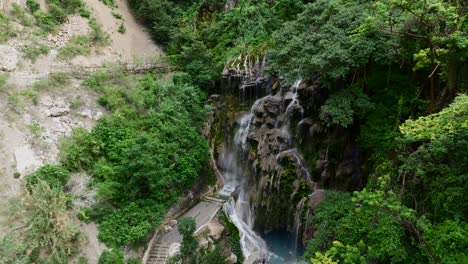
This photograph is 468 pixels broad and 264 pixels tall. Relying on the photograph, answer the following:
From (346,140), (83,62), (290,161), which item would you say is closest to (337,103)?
(346,140)

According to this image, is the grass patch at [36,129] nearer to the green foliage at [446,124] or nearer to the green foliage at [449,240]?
the green foliage at [446,124]

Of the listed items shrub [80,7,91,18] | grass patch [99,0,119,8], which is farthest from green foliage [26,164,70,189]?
grass patch [99,0,119,8]

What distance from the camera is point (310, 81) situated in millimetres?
15000

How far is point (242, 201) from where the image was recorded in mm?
16766

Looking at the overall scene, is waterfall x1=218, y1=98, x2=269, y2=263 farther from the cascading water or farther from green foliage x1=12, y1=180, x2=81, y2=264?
green foliage x1=12, y1=180, x2=81, y2=264

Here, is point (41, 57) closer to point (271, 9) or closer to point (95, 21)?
point (95, 21)

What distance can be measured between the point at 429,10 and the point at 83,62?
1795 cm

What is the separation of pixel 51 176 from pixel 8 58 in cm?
830

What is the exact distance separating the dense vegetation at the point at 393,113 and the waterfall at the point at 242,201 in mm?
3965

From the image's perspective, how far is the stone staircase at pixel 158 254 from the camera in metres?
13.2

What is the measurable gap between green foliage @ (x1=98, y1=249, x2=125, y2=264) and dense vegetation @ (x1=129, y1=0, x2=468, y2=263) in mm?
6699

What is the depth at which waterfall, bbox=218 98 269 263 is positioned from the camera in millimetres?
14414

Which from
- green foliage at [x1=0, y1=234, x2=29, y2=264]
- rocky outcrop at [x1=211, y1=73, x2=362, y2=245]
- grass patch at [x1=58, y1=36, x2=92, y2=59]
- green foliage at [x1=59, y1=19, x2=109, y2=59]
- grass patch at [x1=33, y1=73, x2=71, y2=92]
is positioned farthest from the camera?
green foliage at [x1=59, y1=19, x2=109, y2=59]

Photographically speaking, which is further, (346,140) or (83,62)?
(83,62)
